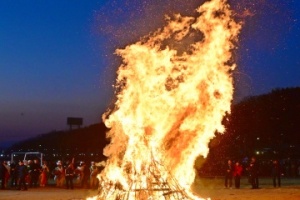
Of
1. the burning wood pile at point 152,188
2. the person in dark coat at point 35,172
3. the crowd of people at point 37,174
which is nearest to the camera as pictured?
the burning wood pile at point 152,188

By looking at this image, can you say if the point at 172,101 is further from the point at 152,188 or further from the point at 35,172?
the point at 35,172

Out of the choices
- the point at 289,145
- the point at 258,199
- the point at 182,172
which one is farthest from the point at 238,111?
the point at 182,172

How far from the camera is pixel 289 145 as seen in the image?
41.2 metres

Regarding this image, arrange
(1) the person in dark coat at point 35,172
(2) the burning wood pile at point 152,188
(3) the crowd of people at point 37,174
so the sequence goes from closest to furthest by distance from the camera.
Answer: (2) the burning wood pile at point 152,188 → (3) the crowd of people at point 37,174 → (1) the person in dark coat at point 35,172

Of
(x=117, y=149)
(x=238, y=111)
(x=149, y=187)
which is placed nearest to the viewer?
(x=149, y=187)

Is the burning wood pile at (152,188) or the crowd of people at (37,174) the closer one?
the burning wood pile at (152,188)

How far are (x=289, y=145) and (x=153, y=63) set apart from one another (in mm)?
28729

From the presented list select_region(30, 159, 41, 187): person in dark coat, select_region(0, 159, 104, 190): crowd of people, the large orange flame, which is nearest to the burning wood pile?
the large orange flame

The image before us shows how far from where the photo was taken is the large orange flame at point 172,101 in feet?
47.4

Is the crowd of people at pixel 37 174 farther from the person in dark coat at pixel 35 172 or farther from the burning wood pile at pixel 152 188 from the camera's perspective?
the burning wood pile at pixel 152 188

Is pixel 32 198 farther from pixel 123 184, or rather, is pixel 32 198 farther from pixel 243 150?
pixel 243 150

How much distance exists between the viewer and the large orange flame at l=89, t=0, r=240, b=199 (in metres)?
14.5

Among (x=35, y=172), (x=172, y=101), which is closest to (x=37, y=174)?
(x=35, y=172)

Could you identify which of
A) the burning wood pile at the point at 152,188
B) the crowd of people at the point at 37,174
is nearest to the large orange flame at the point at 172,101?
the burning wood pile at the point at 152,188
